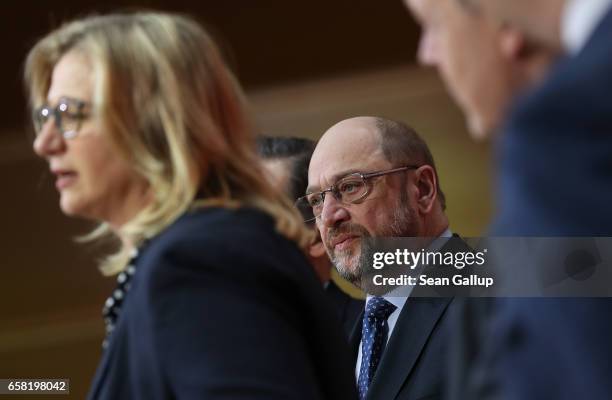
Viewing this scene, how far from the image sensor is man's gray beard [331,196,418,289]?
293 centimetres

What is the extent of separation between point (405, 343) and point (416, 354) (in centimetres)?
4

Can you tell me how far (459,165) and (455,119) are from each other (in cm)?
20

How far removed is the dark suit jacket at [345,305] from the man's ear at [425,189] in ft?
1.10

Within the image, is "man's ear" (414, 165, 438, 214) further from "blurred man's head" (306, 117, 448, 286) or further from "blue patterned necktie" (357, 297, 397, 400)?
"blue patterned necktie" (357, 297, 397, 400)

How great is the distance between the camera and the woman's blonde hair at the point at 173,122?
5.73 feet

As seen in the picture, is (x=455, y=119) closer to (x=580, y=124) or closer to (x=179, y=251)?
(x=179, y=251)

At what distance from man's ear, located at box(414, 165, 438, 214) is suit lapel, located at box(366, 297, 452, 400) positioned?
16.1 inches

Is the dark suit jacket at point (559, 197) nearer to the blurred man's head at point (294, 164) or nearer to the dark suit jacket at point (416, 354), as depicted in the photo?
the dark suit jacket at point (416, 354)

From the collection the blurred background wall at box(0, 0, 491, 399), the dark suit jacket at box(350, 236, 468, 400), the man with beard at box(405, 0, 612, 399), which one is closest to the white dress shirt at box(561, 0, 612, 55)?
the man with beard at box(405, 0, 612, 399)

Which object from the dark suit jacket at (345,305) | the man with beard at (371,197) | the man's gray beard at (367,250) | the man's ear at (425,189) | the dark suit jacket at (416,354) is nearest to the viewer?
the dark suit jacket at (416,354)

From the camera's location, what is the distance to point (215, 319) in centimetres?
160

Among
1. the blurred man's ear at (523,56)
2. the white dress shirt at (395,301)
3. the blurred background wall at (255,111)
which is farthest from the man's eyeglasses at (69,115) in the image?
the blurred background wall at (255,111)

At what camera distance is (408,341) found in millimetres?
2609

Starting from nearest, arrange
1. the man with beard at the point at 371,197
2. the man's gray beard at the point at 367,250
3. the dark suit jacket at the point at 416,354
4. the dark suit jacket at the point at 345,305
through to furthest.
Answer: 1. the dark suit jacket at the point at 416,354
2. the man with beard at the point at 371,197
3. the man's gray beard at the point at 367,250
4. the dark suit jacket at the point at 345,305
